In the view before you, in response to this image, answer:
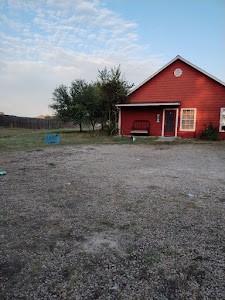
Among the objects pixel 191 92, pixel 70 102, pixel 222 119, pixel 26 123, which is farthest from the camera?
pixel 26 123

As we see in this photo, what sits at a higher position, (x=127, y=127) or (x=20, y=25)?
(x=20, y=25)

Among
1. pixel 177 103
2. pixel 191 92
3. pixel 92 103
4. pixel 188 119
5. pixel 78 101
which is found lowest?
pixel 188 119

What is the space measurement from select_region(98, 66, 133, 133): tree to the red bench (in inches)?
73.8

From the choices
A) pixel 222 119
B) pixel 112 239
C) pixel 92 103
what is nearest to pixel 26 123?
pixel 92 103

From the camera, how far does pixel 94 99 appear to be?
2295 centimetres

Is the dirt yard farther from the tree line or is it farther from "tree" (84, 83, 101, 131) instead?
"tree" (84, 83, 101, 131)

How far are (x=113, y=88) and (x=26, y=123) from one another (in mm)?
19247

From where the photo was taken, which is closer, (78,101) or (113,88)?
(113,88)

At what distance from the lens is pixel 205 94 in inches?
656

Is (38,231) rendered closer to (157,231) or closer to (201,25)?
(157,231)

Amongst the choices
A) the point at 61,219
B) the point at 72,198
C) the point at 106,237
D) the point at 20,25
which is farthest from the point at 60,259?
the point at 20,25

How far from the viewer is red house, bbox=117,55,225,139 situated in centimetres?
1653

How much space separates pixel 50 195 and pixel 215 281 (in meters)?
3.21

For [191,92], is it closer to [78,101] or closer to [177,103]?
[177,103]
